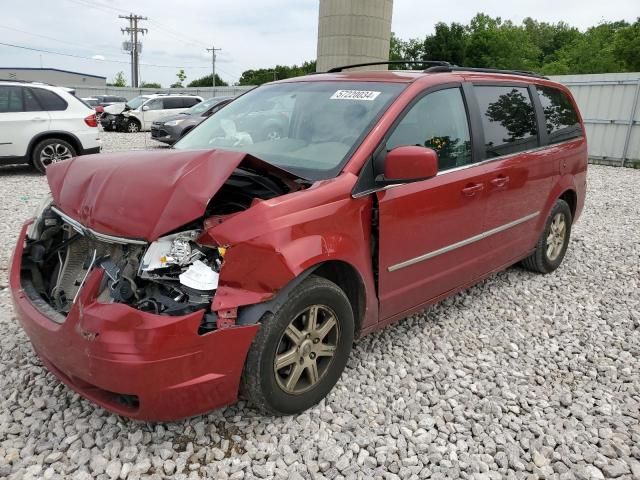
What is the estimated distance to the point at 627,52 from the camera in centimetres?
3947

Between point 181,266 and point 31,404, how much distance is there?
1288mm

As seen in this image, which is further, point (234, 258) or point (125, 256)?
point (125, 256)

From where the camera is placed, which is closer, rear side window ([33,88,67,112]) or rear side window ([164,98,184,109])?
rear side window ([33,88,67,112])

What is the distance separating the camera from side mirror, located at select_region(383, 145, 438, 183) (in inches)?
109

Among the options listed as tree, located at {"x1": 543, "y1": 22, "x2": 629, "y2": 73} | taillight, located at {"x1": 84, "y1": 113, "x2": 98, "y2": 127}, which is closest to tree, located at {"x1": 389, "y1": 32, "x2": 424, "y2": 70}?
tree, located at {"x1": 543, "y1": 22, "x2": 629, "y2": 73}

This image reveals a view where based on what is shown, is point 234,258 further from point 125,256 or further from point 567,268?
point 567,268

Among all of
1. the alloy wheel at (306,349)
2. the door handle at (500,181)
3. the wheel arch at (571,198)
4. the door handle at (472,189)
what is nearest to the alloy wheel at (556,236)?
the wheel arch at (571,198)

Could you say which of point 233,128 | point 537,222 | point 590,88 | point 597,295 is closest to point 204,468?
point 233,128

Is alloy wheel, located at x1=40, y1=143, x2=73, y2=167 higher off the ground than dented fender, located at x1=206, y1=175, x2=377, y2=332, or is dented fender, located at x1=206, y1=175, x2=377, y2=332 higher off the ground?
dented fender, located at x1=206, y1=175, x2=377, y2=332

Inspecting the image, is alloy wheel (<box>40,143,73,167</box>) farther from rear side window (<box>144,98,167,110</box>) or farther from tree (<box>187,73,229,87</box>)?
tree (<box>187,73,229,87</box>)

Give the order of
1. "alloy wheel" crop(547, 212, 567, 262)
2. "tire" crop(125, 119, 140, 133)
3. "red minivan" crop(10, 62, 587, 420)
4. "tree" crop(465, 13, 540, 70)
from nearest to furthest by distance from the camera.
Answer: "red minivan" crop(10, 62, 587, 420) → "alloy wheel" crop(547, 212, 567, 262) → "tire" crop(125, 119, 140, 133) → "tree" crop(465, 13, 540, 70)

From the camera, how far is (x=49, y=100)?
960cm

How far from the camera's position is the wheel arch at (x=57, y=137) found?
944 centimetres

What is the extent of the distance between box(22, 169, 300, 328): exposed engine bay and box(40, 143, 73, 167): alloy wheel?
7.44 metres
